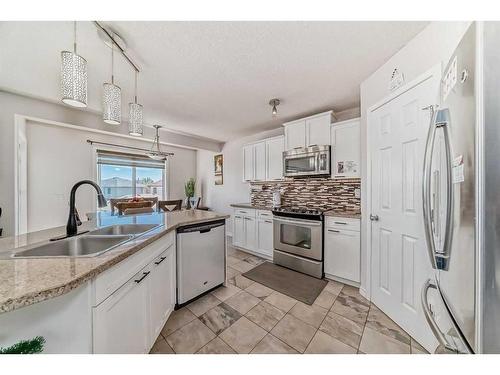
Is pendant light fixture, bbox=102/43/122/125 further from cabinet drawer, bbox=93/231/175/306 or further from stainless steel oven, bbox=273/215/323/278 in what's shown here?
stainless steel oven, bbox=273/215/323/278

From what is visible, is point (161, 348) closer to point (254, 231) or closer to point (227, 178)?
point (254, 231)

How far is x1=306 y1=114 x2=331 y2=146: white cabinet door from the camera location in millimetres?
2605

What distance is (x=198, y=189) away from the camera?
547 centimetres

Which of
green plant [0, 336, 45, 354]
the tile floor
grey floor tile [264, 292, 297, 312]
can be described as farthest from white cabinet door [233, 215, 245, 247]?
green plant [0, 336, 45, 354]

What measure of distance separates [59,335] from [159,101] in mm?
2616

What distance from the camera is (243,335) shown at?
148 cm

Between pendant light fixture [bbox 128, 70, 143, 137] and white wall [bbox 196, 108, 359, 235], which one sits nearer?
pendant light fixture [bbox 128, 70, 143, 137]

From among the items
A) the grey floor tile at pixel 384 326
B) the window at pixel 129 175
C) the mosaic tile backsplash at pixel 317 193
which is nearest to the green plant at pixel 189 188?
the window at pixel 129 175

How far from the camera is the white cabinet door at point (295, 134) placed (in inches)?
112

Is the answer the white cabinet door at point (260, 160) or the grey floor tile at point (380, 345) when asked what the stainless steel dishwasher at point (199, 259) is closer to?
the grey floor tile at point (380, 345)

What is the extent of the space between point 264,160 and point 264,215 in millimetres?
1049

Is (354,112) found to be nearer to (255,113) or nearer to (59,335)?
(255,113)

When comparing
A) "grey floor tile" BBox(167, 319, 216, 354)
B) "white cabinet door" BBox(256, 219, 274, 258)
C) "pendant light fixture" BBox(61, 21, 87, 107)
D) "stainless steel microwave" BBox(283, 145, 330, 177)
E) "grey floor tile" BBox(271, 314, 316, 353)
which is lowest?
"grey floor tile" BBox(271, 314, 316, 353)

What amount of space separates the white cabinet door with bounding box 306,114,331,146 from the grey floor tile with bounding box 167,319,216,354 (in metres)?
2.59
